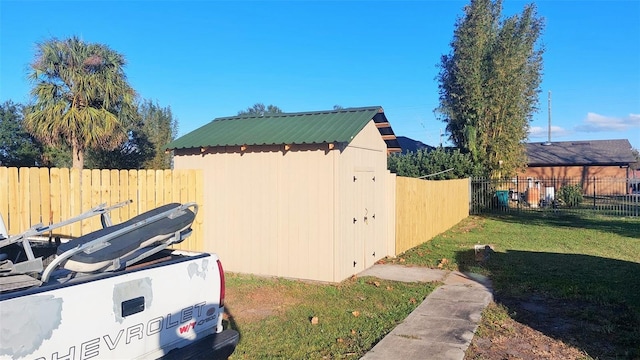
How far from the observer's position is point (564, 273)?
8.47 m

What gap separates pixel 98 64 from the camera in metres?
15.3

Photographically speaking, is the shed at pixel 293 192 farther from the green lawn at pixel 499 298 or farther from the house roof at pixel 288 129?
the green lawn at pixel 499 298

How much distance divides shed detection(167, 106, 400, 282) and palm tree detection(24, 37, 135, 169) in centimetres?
699

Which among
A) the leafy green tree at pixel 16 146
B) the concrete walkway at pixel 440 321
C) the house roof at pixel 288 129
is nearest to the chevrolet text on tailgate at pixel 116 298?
the concrete walkway at pixel 440 321

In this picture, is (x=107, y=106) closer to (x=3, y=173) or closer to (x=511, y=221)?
(x=3, y=173)

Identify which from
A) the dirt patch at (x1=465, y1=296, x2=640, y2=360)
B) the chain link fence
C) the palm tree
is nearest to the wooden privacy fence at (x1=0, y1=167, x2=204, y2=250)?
the dirt patch at (x1=465, y1=296, x2=640, y2=360)

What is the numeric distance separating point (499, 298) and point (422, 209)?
5819 mm

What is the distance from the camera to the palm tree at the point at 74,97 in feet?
47.3

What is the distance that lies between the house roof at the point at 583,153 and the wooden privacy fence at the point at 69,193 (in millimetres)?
38954

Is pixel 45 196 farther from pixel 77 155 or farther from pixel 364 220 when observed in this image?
pixel 77 155

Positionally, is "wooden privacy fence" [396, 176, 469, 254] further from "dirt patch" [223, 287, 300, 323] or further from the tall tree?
the tall tree

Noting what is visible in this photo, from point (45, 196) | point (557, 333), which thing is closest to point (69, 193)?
point (45, 196)

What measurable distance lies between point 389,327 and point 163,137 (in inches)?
930

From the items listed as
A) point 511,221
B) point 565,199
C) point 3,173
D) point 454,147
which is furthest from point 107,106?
point 565,199
